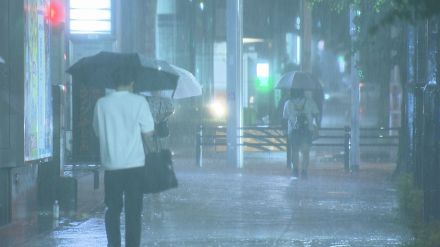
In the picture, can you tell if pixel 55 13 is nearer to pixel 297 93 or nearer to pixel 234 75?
pixel 297 93

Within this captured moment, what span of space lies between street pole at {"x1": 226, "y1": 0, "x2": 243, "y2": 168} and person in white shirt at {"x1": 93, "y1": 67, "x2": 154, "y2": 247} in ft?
48.1

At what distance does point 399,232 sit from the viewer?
460 inches

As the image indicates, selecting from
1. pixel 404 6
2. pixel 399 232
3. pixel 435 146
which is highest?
pixel 404 6

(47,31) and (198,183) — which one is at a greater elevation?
(47,31)

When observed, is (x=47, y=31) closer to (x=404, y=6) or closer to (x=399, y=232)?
(x=399, y=232)

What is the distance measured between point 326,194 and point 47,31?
5.51m

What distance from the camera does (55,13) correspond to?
46.8 ft

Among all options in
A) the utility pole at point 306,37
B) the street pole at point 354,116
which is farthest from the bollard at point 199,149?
the utility pole at point 306,37

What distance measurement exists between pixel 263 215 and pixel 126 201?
14.3 ft

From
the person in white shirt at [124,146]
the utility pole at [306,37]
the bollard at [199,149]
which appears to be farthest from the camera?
the utility pole at [306,37]

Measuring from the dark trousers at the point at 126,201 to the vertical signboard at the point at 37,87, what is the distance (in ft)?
11.0

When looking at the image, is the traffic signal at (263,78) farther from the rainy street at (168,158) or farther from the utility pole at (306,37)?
the rainy street at (168,158)

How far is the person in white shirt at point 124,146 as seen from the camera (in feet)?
30.2

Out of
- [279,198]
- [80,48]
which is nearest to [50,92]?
[279,198]
